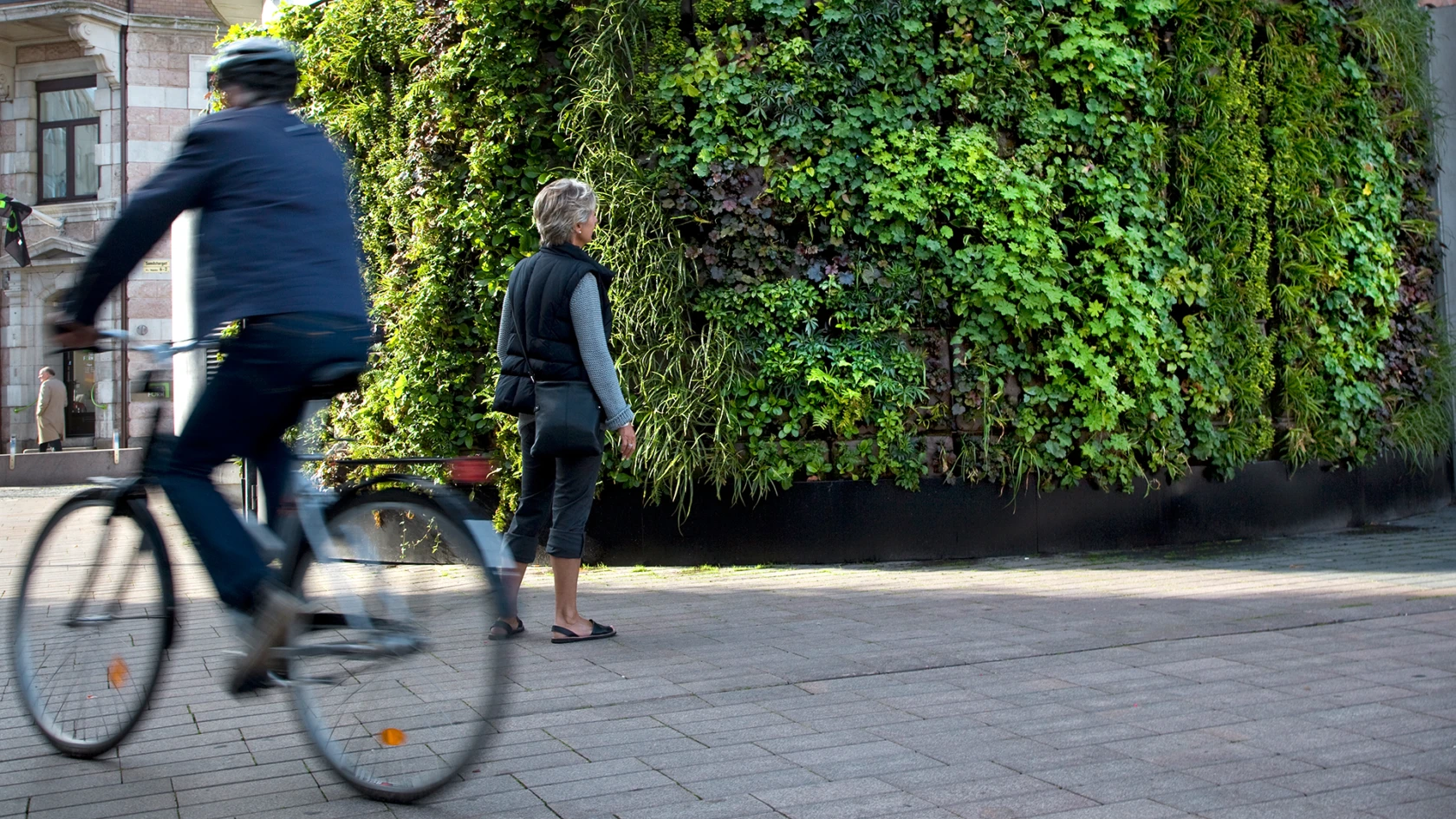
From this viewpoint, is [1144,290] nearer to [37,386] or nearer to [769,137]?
[769,137]

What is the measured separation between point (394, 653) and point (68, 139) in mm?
30002

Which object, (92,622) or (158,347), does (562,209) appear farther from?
(92,622)

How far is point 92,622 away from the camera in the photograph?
Answer: 3.87 m

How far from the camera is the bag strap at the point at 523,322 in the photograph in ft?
19.0

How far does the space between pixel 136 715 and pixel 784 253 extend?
16.1ft

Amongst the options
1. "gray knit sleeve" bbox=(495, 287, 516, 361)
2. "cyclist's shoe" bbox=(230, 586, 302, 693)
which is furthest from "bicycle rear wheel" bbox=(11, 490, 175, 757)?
"gray knit sleeve" bbox=(495, 287, 516, 361)

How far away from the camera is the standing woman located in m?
5.68

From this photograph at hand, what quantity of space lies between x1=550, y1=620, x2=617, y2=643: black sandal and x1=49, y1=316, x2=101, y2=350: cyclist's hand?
8.78 feet

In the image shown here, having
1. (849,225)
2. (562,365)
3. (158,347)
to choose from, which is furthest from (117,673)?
(849,225)

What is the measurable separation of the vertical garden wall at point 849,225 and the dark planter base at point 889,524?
0.14 metres

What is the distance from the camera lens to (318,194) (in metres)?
3.48

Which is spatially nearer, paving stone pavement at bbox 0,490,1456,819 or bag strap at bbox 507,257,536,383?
paving stone pavement at bbox 0,490,1456,819

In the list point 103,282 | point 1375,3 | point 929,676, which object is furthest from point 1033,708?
point 1375,3

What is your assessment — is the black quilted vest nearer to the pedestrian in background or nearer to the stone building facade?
the pedestrian in background
